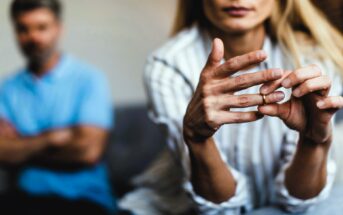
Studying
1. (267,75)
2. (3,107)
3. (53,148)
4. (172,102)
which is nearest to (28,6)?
(3,107)

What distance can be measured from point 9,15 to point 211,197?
2.96 feet

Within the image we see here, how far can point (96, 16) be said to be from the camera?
1558 millimetres

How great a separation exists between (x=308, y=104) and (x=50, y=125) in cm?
82

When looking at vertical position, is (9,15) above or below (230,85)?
below

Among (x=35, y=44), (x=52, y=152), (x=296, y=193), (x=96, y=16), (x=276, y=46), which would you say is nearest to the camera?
(x=296, y=193)

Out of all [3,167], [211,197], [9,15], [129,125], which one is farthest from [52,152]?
[211,197]

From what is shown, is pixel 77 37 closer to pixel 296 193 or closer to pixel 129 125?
pixel 129 125

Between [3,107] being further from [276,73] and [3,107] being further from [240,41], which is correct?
[276,73]

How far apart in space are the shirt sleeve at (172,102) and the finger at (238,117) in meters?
0.18

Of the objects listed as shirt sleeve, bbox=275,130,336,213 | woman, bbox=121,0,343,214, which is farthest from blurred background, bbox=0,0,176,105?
shirt sleeve, bbox=275,130,336,213

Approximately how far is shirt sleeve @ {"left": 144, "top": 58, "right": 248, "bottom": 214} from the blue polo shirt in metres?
0.47

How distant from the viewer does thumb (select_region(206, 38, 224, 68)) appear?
0.55 m

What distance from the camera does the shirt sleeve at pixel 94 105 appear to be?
1248 millimetres

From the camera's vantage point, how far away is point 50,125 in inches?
50.2
